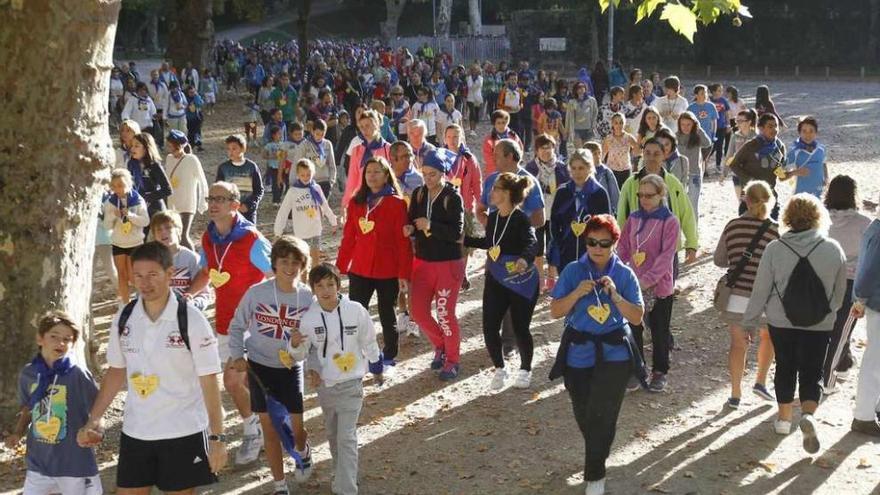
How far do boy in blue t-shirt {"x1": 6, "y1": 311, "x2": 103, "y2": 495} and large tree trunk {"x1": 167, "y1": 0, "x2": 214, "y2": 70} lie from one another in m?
30.7

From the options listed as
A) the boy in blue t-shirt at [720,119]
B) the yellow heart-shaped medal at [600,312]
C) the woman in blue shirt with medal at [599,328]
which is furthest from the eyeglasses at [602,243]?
the boy in blue t-shirt at [720,119]

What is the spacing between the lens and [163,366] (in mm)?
5438

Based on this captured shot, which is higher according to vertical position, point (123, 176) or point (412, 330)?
point (123, 176)

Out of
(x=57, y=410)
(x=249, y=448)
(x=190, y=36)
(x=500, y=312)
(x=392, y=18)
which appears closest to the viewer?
(x=57, y=410)

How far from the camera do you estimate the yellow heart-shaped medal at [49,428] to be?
5.81 m

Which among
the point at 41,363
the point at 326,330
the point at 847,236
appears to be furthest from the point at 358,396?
the point at 847,236

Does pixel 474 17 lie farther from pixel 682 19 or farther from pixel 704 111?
pixel 682 19

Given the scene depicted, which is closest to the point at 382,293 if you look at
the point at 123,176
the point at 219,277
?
the point at 219,277

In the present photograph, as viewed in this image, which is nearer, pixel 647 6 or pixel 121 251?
pixel 647 6

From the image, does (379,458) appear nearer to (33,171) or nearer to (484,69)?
(33,171)

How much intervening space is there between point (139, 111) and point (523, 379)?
46.6 feet

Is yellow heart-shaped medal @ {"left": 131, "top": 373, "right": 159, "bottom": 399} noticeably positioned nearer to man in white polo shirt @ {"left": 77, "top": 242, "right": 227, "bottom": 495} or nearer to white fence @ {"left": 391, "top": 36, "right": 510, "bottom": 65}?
man in white polo shirt @ {"left": 77, "top": 242, "right": 227, "bottom": 495}

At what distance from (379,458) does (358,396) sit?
126cm

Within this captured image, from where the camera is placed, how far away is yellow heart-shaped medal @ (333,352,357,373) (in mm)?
6633
